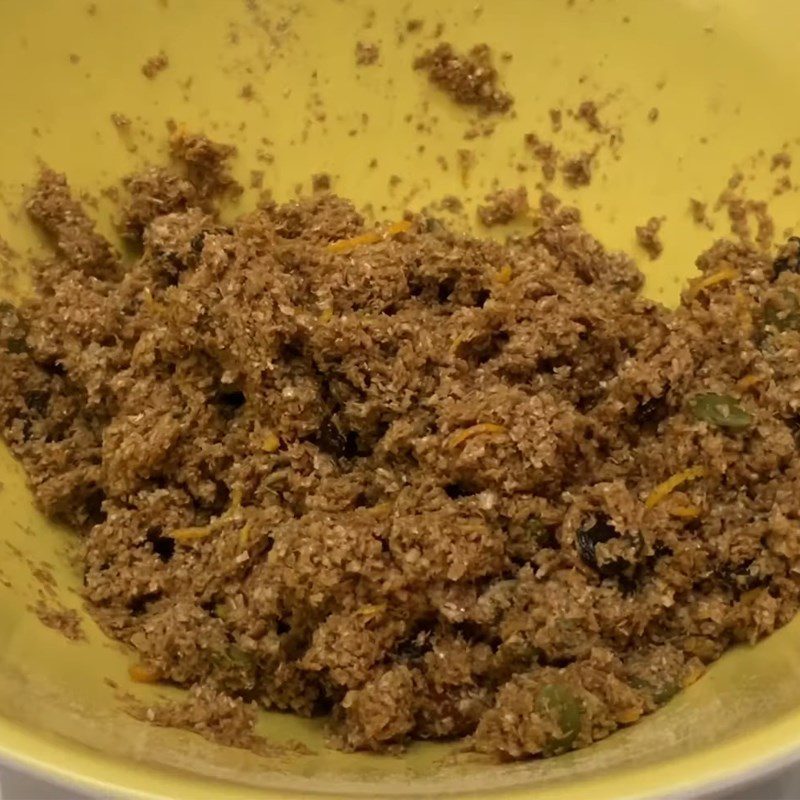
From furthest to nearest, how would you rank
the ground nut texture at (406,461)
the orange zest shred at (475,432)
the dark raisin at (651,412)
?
the dark raisin at (651,412) < the orange zest shred at (475,432) < the ground nut texture at (406,461)

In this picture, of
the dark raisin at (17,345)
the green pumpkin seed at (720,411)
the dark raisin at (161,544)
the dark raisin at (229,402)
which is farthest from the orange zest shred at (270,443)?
the green pumpkin seed at (720,411)

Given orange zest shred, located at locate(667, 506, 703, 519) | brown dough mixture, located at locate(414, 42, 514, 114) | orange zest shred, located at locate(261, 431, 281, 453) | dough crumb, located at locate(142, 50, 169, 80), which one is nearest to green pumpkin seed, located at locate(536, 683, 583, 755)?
orange zest shred, located at locate(667, 506, 703, 519)

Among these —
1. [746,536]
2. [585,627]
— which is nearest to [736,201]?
[746,536]

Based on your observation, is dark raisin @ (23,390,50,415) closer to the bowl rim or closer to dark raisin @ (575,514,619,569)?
the bowl rim

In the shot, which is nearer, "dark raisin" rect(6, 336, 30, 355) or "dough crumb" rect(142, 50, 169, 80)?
"dark raisin" rect(6, 336, 30, 355)

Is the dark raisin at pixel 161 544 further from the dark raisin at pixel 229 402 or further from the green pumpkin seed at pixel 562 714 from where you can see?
the green pumpkin seed at pixel 562 714

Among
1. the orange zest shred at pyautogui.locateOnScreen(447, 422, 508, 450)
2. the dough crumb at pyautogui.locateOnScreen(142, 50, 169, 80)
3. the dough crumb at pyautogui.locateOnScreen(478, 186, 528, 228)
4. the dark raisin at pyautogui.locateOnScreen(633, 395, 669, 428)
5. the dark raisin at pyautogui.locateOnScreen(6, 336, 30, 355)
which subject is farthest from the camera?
the dough crumb at pyautogui.locateOnScreen(478, 186, 528, 228)

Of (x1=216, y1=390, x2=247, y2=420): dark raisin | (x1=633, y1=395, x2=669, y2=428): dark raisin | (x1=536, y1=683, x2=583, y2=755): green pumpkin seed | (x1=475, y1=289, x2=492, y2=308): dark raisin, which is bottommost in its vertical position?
(x1=216, y1=390, x2=247, y2=420): dark raisin
